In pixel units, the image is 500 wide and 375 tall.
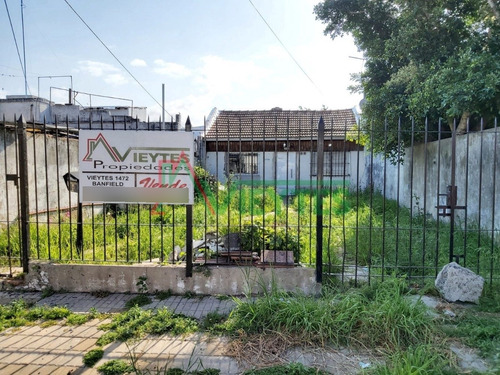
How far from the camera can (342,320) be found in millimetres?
3225

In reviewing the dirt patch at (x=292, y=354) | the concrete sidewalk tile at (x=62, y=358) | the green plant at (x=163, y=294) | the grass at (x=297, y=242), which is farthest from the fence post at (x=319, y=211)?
the concrete sidewalk tile at (x=62, y=358)

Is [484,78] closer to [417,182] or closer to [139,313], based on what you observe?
[417,182]

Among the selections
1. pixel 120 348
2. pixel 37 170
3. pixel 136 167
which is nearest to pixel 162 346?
pixel 120 348

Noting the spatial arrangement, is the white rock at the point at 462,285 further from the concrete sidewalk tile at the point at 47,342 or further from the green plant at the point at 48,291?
the green plant at the point at 48,291

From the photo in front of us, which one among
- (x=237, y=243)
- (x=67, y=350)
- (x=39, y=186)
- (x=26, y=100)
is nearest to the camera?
(x=67, y=350)

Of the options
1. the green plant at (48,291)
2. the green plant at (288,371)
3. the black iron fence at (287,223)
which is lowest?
the green plant at (288,371)

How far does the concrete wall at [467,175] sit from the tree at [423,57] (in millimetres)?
609

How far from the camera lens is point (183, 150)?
4.26 metres

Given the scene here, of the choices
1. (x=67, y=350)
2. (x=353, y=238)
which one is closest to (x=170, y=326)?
(x=67, y=350)

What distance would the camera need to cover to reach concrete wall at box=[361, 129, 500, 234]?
4512mm

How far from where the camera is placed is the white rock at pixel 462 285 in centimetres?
386

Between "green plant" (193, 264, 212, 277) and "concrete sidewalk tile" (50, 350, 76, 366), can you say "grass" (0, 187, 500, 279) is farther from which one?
"concrete sidewalk tile" (50, 350, 76, 366)

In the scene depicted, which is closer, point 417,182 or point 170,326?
point 170,326

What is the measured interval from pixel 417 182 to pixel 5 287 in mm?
10015
